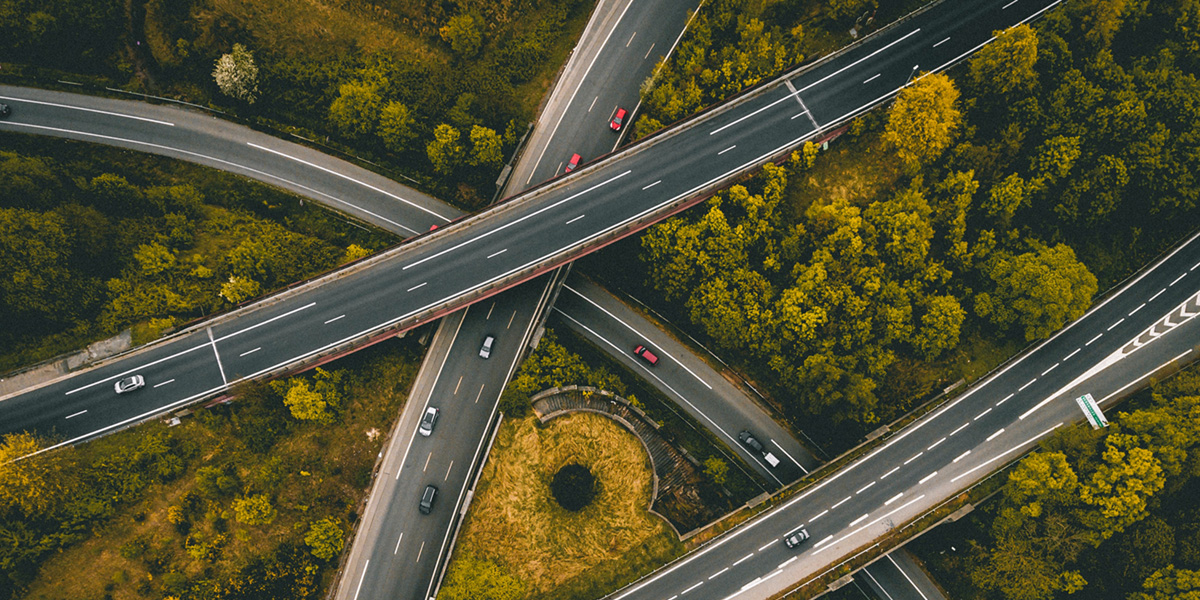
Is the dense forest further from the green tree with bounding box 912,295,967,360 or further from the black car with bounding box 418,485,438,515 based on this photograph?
the black car with bounding box 418,485,438,515

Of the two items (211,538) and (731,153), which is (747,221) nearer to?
(731,153)

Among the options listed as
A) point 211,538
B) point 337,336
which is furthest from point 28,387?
point 337,336

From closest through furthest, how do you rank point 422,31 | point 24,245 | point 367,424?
1. point 24,245
2. point 367,424
3. point 422,31

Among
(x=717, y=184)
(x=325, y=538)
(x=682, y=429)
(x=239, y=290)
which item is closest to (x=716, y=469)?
(x=682, y=429)

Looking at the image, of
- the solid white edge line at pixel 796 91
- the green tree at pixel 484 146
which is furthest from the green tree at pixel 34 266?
the solid white edge line at pixel 796 91

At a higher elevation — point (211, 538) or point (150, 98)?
point (150, 98)

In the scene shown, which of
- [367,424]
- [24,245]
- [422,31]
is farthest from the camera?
[422,31]

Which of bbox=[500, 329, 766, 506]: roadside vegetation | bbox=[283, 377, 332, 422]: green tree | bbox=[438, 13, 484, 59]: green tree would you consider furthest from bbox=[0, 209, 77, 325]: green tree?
bbox=[500, 329, 766, 506]: roadside vegetation
